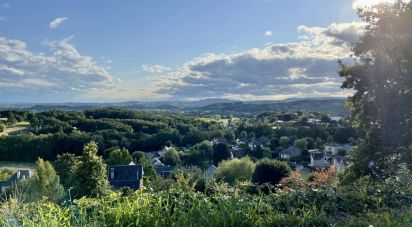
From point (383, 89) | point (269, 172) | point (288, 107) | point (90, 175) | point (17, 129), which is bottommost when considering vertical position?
point (288, 107)

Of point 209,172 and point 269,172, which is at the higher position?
point 269,172

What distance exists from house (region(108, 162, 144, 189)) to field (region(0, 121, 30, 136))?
31.3 m

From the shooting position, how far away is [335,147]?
5859 centimetres

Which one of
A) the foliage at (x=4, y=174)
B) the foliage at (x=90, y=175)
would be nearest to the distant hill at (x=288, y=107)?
the foliage at (x=4, y=174)

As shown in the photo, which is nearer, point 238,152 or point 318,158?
point 318,158

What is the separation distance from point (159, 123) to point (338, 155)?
36.8 meters

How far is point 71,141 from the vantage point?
188 feet

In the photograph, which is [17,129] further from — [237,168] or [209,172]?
[237,168]

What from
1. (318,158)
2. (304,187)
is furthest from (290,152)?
(304,187)

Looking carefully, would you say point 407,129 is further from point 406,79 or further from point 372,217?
point 372,217

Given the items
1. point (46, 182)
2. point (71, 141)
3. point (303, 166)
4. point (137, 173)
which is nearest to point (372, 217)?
point (46, 182)

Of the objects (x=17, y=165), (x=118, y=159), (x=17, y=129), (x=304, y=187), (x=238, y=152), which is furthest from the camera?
(x=17, y=129)

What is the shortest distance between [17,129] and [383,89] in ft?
207

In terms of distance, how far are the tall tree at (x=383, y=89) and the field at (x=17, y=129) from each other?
55.9 m
